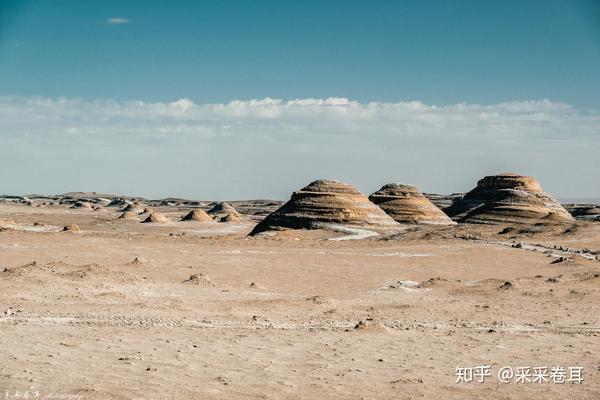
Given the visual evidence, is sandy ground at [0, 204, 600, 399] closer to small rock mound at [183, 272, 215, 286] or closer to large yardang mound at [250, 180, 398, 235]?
small rock mound at [183, 272, 215, 286]

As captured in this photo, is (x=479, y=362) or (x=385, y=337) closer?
(x=479, y=362)

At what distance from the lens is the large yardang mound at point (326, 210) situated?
43.5 m

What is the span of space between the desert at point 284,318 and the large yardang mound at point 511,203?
1738cm

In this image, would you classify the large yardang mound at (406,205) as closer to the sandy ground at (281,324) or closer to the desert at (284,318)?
the desert at (284,318)

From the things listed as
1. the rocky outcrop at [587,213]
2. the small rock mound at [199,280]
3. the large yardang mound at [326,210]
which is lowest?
the small rock mound at [199,280]

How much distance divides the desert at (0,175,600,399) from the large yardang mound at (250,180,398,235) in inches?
392

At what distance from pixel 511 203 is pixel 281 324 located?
43.5 metres

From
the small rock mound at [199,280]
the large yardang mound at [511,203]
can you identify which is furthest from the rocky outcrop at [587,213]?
the small rock mound at [199,280]

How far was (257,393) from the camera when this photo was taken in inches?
338

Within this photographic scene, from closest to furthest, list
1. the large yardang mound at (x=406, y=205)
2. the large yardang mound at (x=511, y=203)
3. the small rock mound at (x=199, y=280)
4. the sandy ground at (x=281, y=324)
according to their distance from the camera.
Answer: the sandy ground at (x=281, y=324) < the small rock mound at (x=199, y=280) < the large yardang mound at (x=511, y=203) < the large yardang mound at (x=406, y=205)

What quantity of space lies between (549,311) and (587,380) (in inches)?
284

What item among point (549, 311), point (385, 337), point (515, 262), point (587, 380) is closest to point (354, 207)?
point (515, 262)

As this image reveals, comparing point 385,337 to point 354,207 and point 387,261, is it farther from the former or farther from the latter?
point 354,207

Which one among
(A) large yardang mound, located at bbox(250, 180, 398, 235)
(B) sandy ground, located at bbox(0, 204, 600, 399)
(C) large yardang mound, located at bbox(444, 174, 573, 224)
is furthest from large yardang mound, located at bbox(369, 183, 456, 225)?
(B) sandy ground, located at bbox(0, 204, 600, 399)
